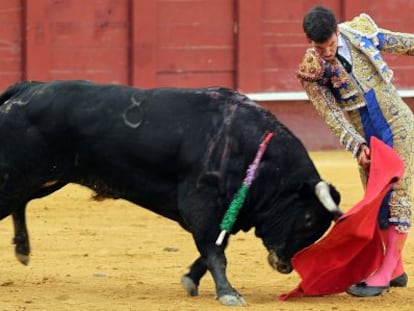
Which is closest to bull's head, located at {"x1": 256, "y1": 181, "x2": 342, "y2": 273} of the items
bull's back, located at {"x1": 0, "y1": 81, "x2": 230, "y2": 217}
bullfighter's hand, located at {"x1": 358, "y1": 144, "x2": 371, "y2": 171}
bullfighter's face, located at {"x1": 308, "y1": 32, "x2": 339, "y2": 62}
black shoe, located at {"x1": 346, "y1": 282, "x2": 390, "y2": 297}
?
bullfighter's hand, located at {"x1": 358, "y1": 144, "x2": 371, "y2": 171}

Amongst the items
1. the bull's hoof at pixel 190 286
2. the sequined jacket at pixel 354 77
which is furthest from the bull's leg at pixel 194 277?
the sequined jacket at pixel 354 77

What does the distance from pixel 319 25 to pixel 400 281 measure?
51.3 inches

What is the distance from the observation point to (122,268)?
6.87 metres

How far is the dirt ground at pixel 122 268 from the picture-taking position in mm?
5883

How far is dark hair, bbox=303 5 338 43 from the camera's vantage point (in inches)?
224

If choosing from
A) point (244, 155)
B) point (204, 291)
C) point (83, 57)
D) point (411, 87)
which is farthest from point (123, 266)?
point (411, 87)

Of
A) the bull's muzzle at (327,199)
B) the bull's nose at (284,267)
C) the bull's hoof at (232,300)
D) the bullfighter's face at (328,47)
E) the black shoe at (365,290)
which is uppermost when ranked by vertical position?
the bullfighter's face at (328,47)

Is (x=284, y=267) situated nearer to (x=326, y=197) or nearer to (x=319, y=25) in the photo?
(x=326, y=197)

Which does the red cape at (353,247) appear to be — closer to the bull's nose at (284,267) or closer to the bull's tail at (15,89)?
the bull's nose at (284,267)

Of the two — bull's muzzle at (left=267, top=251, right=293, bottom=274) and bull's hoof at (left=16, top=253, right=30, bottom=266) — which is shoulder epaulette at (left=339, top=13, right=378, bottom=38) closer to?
bull's muzzle at (left=267, top=251, right=293, bottom=274)

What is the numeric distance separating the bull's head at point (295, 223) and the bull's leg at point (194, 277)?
1.00 feet

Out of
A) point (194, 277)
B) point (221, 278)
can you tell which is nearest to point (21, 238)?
point (194, 277)

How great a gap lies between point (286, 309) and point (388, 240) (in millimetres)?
697

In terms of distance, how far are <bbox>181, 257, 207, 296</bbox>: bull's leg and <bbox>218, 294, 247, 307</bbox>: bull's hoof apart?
0.29 m
